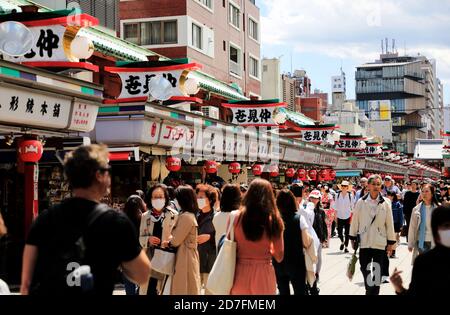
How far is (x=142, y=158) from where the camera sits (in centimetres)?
1981

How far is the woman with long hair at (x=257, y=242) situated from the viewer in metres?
6.67

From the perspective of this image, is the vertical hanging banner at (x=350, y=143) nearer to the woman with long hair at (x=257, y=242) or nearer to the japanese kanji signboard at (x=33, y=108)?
the japanese kanji signboard at (x=33, y=108)

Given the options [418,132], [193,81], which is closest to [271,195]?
[193,81]

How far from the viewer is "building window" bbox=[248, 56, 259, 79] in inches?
1737

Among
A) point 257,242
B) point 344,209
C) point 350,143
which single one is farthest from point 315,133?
point 257,242

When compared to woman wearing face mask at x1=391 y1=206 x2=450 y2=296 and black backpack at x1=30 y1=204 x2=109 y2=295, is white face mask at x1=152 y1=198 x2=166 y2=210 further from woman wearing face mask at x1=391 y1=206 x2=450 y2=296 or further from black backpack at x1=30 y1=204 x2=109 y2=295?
black backpack at x1=30 y1=204 x2=109 y2=295

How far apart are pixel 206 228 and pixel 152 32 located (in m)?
25.6

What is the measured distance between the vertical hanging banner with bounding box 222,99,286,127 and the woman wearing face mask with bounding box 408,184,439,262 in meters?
18.1

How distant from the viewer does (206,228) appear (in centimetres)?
1065

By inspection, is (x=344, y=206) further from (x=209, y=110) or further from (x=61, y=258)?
(x=61, y=258)

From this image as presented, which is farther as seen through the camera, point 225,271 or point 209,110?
point 209,110

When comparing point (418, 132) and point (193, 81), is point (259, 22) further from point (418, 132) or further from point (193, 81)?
point (418, 132)

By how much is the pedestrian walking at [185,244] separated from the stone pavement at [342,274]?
338cm

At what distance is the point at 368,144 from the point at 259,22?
2244 centimetres
